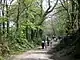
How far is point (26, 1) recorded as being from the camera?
3731 cm

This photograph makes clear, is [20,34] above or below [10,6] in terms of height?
below

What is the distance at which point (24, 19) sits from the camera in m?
38.9

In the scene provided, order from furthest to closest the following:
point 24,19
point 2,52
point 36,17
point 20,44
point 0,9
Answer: point 36,17 → point 24,19 → point 20,44 → point 0,9 → point 2,52

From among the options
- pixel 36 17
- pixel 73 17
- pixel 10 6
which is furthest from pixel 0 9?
pixel 36 17

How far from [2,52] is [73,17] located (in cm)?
1816

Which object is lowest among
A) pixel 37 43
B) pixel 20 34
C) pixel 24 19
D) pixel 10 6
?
pixel 37 43

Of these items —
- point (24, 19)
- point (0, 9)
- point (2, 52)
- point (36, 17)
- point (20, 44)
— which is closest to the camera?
point (2, 52)

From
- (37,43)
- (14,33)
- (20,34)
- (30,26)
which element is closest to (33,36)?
(37,43)

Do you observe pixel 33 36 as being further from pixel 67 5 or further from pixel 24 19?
pixel 67 5

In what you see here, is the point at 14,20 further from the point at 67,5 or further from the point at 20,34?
the point at 67,5

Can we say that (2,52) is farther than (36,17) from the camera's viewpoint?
No

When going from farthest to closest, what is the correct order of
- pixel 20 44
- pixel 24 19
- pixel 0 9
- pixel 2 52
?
pixel 24 19 < pixel 20 44 < pixel 0 9 < pixel 2 52

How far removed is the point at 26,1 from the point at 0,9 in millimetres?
6478

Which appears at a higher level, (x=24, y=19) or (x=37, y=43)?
(x=24, y=19)
